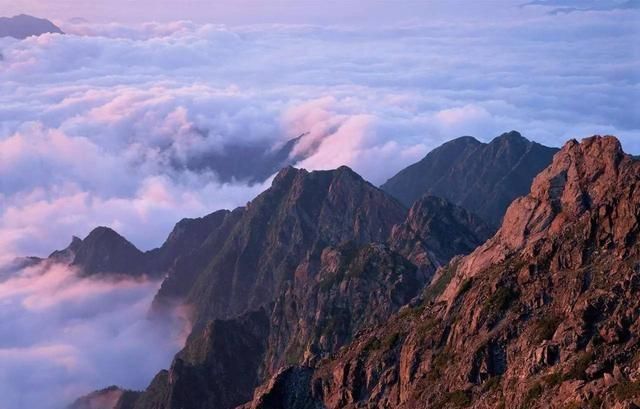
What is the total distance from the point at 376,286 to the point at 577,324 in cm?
10050

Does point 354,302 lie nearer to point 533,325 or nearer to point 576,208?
point 576,208

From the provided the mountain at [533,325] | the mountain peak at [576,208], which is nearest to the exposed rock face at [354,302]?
the mountain at [533,325]

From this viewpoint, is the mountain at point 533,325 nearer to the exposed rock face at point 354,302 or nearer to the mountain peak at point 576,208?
the mountain peak at point 576,208

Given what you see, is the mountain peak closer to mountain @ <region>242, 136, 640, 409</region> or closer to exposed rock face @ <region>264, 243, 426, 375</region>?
mountain @ <region>242, 136, 640, 409</region>

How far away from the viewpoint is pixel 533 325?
317 ft

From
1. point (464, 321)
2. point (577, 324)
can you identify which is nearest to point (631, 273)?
point (577, 324)

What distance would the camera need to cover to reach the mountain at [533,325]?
85.3m

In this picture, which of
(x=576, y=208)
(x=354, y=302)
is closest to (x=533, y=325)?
(x=576, y=208)

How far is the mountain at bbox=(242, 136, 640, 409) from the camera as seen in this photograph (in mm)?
85306

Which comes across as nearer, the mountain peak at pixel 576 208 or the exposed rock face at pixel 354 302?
the mountain peak at pixel 576 208

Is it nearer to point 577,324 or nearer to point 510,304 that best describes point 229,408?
point 510,304

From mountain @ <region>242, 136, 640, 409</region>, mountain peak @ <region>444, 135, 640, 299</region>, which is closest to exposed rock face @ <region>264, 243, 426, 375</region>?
mountain @ <region>242, 136, 640, 409</region>

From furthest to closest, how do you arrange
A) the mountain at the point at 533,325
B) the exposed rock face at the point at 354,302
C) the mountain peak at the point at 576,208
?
the exposed rock face at the point at 354,302 → the mountain peak at the point at 576,208 → the mountain at the point at 533,325

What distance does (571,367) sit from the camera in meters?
84.7
